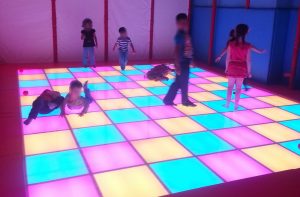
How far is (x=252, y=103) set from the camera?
732 centimetres

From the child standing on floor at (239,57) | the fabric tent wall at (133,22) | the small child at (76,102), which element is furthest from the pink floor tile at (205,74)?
the small child at (76,102)

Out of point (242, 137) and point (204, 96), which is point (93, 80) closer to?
point (204, 96)

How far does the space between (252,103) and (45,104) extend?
4.34 m

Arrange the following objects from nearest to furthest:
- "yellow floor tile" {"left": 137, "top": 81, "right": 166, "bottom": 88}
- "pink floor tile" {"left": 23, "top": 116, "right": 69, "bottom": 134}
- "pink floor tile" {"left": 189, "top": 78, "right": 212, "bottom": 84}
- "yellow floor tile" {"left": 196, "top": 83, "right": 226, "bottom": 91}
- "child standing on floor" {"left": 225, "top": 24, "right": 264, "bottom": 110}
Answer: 1. "pink floor tile" {"left": 23, "top": 116, "right": 69, "bottom": 134}
2. "child standing on floor" {"left": 225, "top": 24, "right": 264, "bottom": 110}
3. "yellow floor tile" {"left": 196, "top": 83, "right": 226, "bottom": 91}
4. "yellow floor tile" {"left": 137, "top": 81, "right": 166, "bottom": 88}
5. "pink floor tile" {"left": 189, "top": 78, "right": 212, "bottom": 84}

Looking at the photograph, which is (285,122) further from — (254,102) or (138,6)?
(138,6)

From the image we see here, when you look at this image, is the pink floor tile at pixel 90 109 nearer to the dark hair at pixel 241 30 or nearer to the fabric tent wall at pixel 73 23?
the dark hair at pixel 241 30

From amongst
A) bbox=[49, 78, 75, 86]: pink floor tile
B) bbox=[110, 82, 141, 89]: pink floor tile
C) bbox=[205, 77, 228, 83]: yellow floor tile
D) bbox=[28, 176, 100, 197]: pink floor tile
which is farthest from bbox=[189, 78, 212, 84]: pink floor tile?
bbox=[28, 176, 100, 197]: pink floor tile

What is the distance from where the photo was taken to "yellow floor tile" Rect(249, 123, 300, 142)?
533 cm

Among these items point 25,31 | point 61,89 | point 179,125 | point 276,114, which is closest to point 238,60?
point 276,114

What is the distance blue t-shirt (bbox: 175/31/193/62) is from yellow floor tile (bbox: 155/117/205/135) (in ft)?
3.84

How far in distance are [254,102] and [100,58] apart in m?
6.90

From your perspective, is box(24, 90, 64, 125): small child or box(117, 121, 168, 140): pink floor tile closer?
box(117, 121, 168, 140): pink floor tile

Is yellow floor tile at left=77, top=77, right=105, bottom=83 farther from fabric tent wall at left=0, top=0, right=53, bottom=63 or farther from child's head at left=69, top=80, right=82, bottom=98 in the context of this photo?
fabric tent wall at left=0, top=0, right=53, bottom=63

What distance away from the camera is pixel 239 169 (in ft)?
13.9
